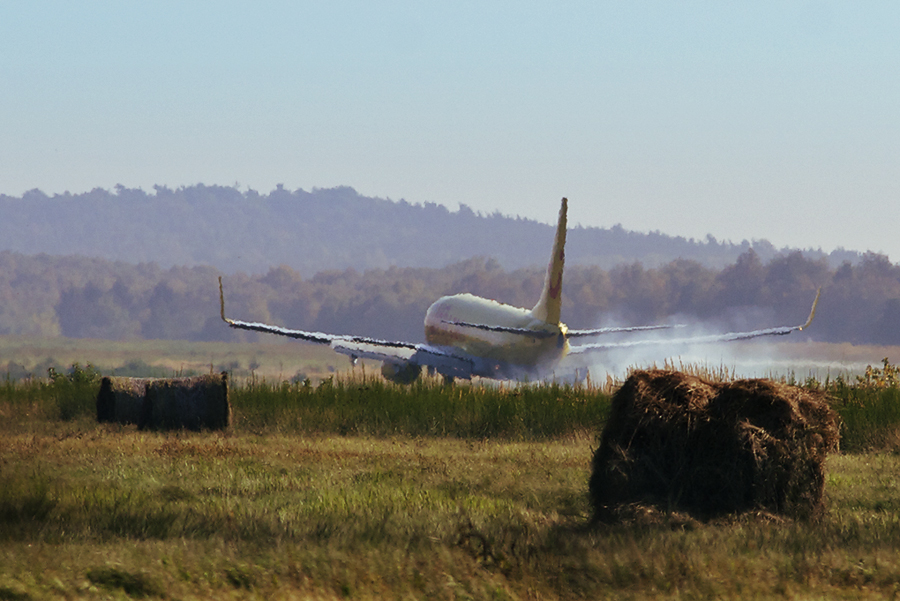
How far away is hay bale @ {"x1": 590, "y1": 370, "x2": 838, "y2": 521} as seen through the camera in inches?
462

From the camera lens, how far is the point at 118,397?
2328 cm

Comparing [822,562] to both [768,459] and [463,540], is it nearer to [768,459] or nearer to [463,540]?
[768,459]

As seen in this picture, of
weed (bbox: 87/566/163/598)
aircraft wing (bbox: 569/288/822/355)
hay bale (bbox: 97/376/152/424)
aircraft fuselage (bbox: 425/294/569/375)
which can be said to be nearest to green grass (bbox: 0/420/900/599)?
weed (bbox: 87/566/163/598)

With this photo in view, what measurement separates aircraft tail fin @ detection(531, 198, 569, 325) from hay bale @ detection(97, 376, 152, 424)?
2927 centimetres

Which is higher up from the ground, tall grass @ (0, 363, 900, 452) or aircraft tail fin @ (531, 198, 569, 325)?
aircraft tail fin @ (531, 198, 569, 325)

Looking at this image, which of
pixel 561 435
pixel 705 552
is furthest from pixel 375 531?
pixel 561 435

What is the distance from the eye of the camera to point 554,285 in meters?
51.0

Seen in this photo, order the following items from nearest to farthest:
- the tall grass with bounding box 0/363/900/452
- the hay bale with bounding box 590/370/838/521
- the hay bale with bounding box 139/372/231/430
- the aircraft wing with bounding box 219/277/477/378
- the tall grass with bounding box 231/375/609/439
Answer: the hay bale with bounding box 590/370/838/521, the hay bale with bounding box 139/372/231/430, the tall grass with bounding box 0/363/900/452, the tall grass with bounding box 231/375/609/439, the aircraft wing with bounding box 219/277/477/378

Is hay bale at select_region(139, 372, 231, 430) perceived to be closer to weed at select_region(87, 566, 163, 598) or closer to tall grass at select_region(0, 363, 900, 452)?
tall grass at select_region(0, 363, 900, 452)

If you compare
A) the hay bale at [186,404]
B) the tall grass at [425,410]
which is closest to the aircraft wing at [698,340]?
the tall grass at [425,410]

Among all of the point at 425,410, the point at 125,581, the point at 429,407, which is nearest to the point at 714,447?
the point at 125,581

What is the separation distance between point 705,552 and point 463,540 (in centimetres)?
219

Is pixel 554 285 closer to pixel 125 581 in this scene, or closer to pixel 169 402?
pixel 169 402

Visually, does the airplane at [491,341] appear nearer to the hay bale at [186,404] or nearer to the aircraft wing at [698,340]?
the aircraft wing at [698,340]
